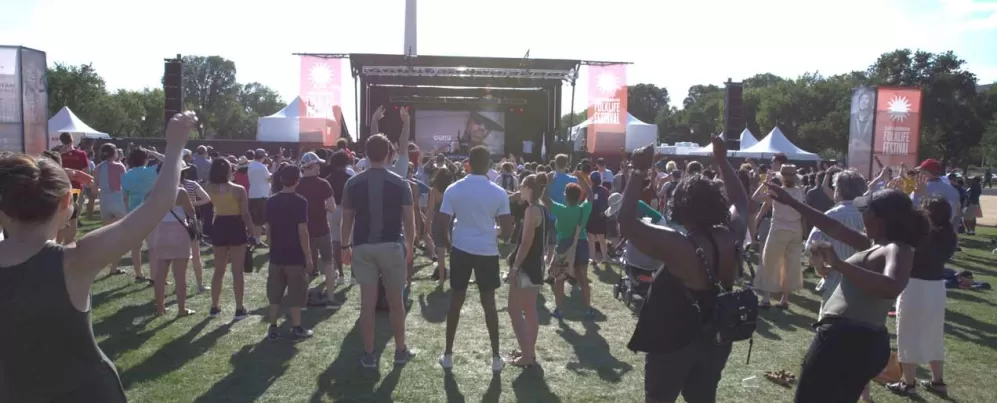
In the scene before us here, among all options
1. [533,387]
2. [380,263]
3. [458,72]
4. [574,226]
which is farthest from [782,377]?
[458,72]

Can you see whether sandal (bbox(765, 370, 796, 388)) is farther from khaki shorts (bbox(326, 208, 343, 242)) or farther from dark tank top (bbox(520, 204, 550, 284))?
khaki shorts (bbox(326, 208, 343, 242))

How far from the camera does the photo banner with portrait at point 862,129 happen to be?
15.4 m

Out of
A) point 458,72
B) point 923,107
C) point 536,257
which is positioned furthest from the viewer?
point 923,107

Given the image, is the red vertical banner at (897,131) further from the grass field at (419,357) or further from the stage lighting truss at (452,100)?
the stage lighting truss at (452,100)

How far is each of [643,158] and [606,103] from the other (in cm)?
2033

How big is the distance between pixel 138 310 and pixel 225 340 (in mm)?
1559

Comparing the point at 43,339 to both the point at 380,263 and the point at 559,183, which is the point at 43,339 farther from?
the point at 559,183

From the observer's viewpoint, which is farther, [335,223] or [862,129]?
[862,129]

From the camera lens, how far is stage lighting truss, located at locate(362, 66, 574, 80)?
76.6ft

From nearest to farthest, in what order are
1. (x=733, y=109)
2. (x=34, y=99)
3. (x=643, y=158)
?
(x=643, y=158), (x=34, y=99), (x=733, y=109)

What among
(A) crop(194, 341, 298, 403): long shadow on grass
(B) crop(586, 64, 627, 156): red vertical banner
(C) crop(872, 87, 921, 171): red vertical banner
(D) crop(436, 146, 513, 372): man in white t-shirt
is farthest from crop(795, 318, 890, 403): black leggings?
(B) crop(586, 64, 627, 156): red vertical banner

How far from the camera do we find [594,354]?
6.11 meters

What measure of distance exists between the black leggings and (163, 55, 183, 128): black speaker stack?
42.9 ft

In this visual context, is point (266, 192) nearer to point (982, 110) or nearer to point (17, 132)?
point (17, 132)
